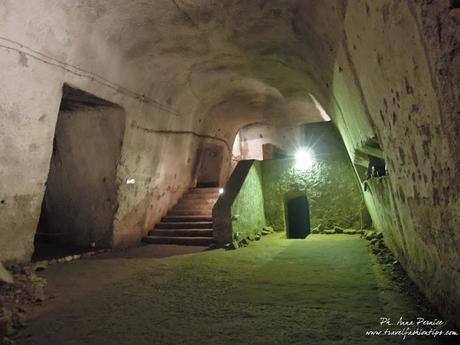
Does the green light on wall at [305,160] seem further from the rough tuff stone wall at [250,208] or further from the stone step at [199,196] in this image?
the stone step at [199,196]

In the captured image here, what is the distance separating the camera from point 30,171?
4219mm

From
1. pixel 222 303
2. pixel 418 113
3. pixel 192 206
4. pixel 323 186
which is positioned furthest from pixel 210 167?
pixel 418 113

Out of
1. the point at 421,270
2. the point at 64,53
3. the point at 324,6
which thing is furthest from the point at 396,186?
the point at 64,53

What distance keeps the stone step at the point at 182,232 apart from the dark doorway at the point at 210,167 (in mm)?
3606

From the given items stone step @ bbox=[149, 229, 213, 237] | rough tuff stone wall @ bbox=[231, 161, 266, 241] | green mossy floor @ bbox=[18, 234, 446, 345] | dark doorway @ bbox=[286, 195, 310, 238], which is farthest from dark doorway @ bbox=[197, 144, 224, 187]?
green mossy floor @ bbox=[18, 234, 446, 345]

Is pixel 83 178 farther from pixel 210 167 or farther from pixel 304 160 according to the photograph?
pixel 304 160

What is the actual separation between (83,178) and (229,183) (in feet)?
10.3

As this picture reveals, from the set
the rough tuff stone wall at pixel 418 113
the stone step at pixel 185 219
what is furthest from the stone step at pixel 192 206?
the rough tuff stone wall at pixel 418 113

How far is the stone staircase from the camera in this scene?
22.9 feet

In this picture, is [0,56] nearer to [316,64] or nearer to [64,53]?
[64,53]

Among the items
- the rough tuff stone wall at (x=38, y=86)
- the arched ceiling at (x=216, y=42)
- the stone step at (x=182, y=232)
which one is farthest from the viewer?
the stone step at (x=182, y=232)

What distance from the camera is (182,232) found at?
23.9 feet

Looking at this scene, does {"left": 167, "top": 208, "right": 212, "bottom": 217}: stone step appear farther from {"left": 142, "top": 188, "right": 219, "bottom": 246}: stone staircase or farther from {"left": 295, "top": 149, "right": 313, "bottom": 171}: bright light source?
{"left": 295, "top": 149, "right": 313, "bottom": 171}: bright light source

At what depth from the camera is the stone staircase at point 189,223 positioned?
698cm
